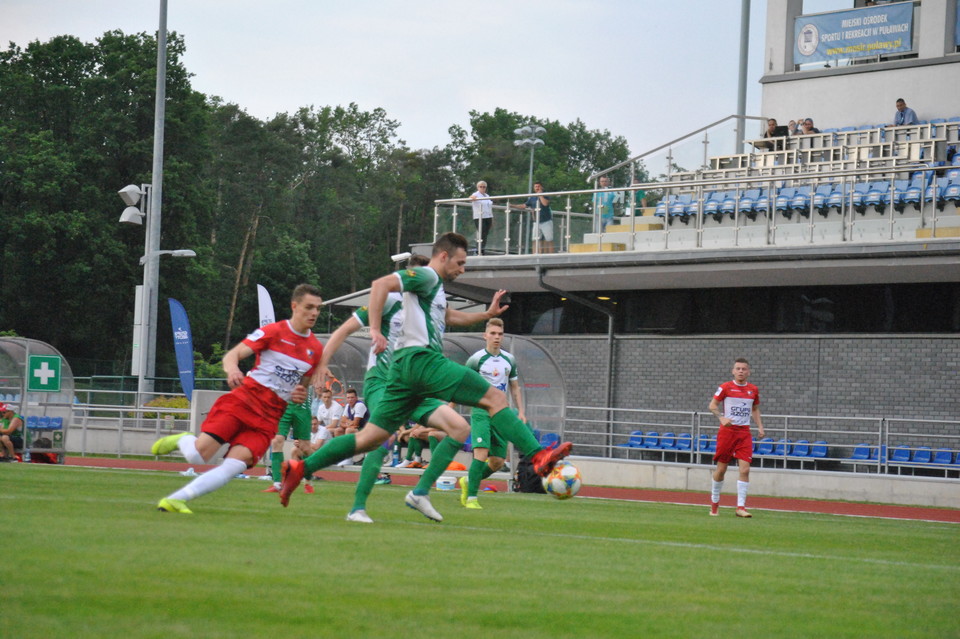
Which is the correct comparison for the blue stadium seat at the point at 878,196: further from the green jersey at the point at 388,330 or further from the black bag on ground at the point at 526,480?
the green jersey at the point at 388,330

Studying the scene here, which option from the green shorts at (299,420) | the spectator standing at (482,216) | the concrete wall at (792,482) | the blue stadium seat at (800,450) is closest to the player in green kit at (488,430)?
the green shorts at (299,420)

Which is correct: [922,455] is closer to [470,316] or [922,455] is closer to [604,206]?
[604,206]

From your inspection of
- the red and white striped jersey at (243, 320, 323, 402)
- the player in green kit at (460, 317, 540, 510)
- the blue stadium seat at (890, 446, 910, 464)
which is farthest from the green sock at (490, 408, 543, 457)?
the blue stadium seat at (890, 446, 910, 464)

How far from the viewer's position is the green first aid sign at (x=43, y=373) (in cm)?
2498

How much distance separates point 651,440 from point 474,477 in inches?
572

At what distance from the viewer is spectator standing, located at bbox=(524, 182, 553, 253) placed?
30.4 metres

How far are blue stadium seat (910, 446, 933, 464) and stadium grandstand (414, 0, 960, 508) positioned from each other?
0.32 ft

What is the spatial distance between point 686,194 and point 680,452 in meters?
5.83

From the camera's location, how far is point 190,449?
387 inches

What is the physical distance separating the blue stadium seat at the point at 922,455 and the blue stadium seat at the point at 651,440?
18.3 ft

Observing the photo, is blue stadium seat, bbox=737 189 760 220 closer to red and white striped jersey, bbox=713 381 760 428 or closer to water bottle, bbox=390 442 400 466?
water bottle, bbox=390 442 400 466

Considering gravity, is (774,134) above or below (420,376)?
above

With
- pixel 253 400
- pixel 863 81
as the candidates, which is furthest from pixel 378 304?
pixel 863 81

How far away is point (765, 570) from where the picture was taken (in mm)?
7676
